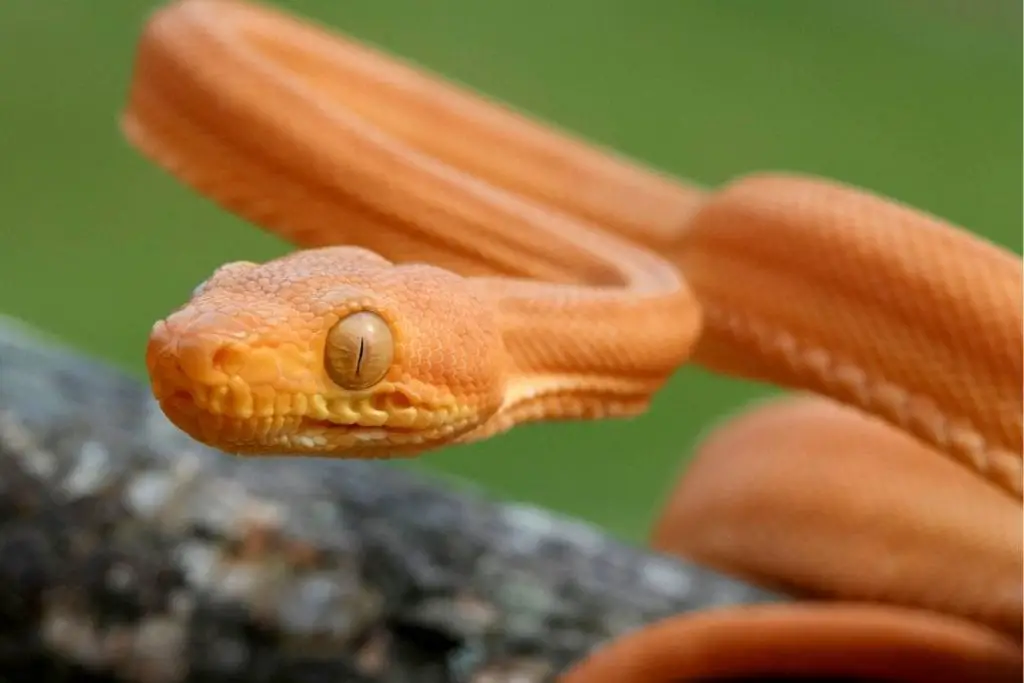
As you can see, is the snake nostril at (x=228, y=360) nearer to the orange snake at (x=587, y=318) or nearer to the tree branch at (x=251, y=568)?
the orange snake at (x=587, y=318)

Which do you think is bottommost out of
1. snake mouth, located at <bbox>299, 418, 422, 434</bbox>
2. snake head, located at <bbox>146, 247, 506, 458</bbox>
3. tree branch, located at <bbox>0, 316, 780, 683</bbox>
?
tree branch, located at <bbox>0, 316, 780, 683</bbox>

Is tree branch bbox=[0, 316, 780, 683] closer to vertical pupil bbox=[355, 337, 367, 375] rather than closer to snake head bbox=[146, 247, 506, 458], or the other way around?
snake head bbox=[146, 247, 506, 458]

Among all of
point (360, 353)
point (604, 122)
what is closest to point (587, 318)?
point (360, 353)

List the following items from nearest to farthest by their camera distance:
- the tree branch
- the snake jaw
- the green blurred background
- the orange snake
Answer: the snake jaw → the orange snake → the tree branch → the green blurred background

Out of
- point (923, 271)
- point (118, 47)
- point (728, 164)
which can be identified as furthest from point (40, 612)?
point (728, 164)

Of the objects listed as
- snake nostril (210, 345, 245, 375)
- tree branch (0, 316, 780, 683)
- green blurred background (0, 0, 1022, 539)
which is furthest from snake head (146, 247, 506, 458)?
green blurred background (0, 0, 1022, 539)

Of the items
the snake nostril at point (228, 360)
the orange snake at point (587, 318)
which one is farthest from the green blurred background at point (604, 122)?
the snake nostril at point (228, 360)

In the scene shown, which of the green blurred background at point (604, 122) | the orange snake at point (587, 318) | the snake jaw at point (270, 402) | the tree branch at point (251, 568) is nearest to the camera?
the snake jaw at point (270, 402)

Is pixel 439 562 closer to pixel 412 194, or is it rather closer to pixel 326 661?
pixel 326 661
